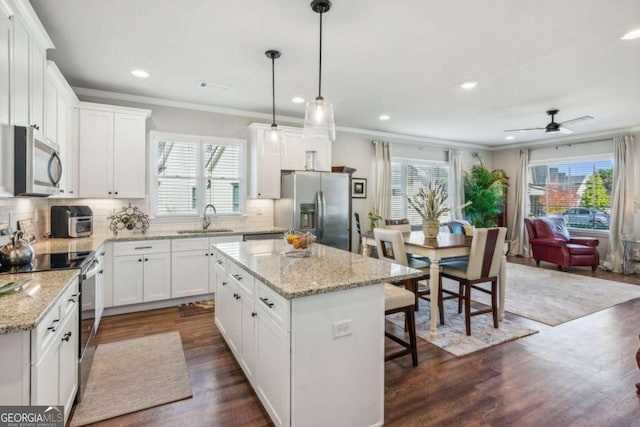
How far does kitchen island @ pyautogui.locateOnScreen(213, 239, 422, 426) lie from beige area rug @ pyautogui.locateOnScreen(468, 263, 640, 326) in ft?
9.11

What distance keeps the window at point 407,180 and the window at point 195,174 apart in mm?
3374

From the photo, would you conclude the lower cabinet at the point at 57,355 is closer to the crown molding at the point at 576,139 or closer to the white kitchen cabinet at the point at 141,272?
the white kitchen cabinet at the point at 141,272

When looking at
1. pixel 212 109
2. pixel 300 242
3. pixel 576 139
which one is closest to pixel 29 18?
pixel 300 242

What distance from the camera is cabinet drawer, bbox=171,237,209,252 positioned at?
3.99 m

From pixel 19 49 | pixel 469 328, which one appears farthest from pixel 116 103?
pixel 469 328

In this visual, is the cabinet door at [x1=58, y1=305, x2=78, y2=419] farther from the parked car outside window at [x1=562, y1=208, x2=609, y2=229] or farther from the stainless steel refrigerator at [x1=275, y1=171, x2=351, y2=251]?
the parked car outside window at [x1=562, y1=208, x2=609, y2=229]

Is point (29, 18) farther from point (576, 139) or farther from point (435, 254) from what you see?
point (576, 139)

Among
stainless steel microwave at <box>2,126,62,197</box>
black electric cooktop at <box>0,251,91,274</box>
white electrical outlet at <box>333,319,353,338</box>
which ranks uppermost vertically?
stainless steel microwave at <box>2,126,62,197</box>

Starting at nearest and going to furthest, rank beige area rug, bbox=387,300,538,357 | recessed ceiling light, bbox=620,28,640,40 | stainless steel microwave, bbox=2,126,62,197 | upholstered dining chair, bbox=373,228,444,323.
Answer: stainless steel microwave, bbox=2,126,62,197 → recessed ceiling light, bbox=620,28,640,40 → beige area rug, bbox=387,300,538,357 → upholstered dining chair, bbox=373,228,444,323

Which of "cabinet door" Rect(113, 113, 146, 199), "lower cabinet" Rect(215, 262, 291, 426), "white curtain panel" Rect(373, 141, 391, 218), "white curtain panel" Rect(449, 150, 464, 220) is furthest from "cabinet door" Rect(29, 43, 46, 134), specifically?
"white curtain panel" Rect(449, 150, 464, 220)

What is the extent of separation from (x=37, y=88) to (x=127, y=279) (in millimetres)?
2142

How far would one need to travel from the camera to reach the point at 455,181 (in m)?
7.62

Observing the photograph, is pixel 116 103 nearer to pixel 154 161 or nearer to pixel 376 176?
pixel 154 161

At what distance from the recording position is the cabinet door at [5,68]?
6.02 feet
